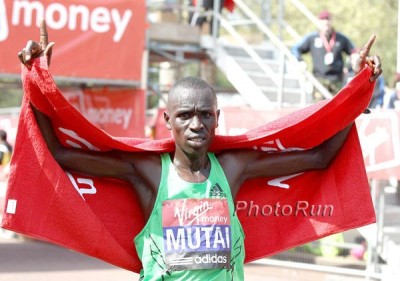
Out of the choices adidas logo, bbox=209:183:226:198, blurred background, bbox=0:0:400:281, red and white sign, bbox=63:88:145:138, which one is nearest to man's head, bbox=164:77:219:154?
adidas logo, bbox=209:183:226:198

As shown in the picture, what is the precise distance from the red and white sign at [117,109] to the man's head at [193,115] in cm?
867

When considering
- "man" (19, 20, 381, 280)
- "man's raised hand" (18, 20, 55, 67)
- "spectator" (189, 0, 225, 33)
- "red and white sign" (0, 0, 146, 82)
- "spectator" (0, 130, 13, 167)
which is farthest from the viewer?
"spectator" (189, 0, 225, 33)

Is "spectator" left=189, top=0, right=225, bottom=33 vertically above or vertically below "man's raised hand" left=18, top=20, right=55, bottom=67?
above

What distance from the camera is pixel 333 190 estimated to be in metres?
4.88

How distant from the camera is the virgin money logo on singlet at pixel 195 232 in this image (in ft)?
13.7

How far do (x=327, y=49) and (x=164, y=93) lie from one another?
425 centimetres

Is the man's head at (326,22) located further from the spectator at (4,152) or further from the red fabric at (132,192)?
the red fabric at (132,192)

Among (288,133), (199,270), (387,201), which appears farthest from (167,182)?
(387,201)

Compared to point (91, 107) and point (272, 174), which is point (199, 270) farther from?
point (91, 107)

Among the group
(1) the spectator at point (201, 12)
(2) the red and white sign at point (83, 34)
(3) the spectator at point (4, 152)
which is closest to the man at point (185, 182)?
(2) the red and white sign at point (83, 34)

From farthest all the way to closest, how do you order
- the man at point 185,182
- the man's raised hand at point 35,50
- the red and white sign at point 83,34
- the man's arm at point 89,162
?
the red and white sign at point 83,34 → the man's arm at point 89,162 → the man at point 185,182 → the man's raised hand at point 35,50

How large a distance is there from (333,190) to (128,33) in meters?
7.95

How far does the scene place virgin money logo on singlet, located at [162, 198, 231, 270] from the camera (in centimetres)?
419

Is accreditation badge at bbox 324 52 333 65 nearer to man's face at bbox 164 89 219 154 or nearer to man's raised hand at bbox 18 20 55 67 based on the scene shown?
man's face at bbox 164 89 219 154
